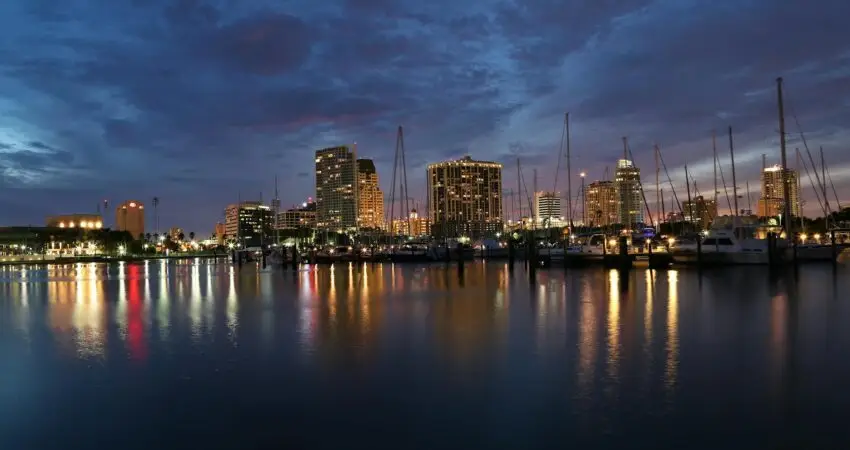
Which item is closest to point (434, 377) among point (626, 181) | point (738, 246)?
point (738, 246)

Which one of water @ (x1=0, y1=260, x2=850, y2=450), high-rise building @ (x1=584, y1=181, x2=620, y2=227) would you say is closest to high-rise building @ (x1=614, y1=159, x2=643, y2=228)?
high-rise building @ (x1=584, y1=181, x2=620, y2=227)

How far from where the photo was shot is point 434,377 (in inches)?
532

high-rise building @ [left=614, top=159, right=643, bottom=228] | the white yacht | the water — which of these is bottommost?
the water

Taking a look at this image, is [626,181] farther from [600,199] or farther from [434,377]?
[434,377]

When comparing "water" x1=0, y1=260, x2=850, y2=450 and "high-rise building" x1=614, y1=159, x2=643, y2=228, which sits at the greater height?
"high-rise building" x1=614, y1=159, x2=643, y2=228

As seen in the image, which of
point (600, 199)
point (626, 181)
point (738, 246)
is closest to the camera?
point (738, 246)

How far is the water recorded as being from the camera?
9820 millimetres

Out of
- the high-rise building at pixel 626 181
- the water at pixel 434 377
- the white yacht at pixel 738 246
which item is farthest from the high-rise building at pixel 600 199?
the water at pixel 434 377

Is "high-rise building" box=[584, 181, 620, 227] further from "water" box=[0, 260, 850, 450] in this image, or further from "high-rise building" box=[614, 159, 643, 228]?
"water" box=[0, 260, 850, 450]

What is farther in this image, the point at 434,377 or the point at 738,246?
the point at 738,246

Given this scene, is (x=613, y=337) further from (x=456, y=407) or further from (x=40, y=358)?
(x=40, y=358)

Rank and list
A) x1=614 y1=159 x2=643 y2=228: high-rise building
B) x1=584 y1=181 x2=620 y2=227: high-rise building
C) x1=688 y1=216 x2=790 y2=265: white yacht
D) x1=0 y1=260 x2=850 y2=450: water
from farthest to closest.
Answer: x1=584 y1=181 x2=620 y2=227: high-rise building
x1=614 y1=159 x2=643 y2=228: high-rise building
x1=688 y1=216 x2=790 y2=265: white yacht
x1=0 y1=260 x2=850 y2=450: water

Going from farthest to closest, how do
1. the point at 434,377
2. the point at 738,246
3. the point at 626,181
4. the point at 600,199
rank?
the point at 600,199 < the point at 626,181 < the point at 738,246 < the point at 434,377

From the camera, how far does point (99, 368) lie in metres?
15.0
